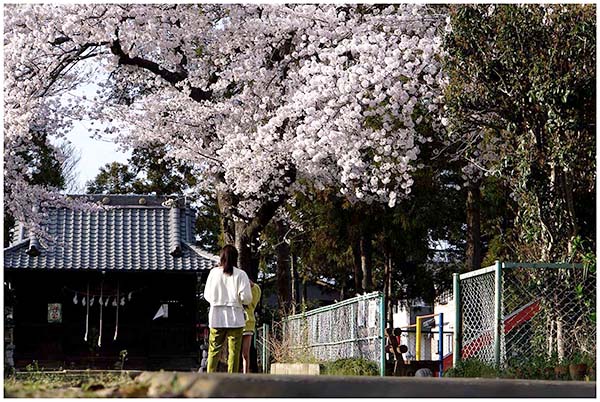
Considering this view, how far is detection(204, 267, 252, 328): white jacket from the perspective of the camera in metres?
10.5

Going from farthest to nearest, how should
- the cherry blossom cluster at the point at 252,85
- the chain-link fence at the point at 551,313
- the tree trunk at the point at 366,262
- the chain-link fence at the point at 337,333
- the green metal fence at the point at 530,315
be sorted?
1. the tree trunk at the point at 366,262
2. the cherry blossom cluster at the point at 252,85
3. the chain-link fence at the point at 337,333
4. the chain-link fence at the point at 551,313
5. the green metal fence at the point at 530,315

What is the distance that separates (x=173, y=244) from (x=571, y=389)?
19.2m

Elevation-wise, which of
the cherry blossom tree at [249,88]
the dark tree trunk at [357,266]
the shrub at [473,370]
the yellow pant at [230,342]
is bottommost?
the shrub at [473,370]

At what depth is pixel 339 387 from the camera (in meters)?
6.62

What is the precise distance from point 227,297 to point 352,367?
3283 millimetres

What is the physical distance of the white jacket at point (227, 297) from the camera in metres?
10.5

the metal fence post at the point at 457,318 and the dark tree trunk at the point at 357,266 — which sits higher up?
the dark tree trunk at the point at 357,266

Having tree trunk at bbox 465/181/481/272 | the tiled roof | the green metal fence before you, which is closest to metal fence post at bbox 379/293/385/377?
the green metal fence

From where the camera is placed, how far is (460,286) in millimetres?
11789

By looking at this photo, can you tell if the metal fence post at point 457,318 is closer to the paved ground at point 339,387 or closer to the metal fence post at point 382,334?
the metal fence post at point 382,334

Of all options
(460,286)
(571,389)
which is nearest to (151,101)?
(460,286)

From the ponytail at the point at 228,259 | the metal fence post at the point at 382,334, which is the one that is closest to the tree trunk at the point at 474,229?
the metal fence post at the point at 382,334

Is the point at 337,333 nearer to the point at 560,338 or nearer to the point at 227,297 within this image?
the point at 560,338

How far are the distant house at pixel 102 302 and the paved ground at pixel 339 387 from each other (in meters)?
17.6
